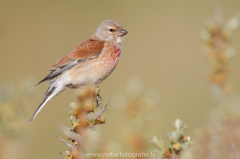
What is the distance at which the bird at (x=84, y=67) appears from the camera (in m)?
3.41

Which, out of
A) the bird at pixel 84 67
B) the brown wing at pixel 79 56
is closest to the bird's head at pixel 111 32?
the bird at pixel 84 67

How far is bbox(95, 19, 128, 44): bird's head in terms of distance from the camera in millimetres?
3881

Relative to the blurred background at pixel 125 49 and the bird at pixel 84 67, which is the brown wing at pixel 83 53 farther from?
the blurred background at pixel 125 49

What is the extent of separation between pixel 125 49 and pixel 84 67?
196 inches

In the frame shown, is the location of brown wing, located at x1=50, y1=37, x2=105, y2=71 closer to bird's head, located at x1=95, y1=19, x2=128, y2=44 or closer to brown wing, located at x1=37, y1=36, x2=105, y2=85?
brown wing, located at x1=37, y1=36, x2=105, y2=85

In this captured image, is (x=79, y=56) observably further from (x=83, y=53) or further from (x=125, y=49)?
(x=125, y=49)

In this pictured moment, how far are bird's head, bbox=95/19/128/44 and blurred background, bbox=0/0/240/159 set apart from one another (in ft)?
3.83

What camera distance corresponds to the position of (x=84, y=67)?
351 cm

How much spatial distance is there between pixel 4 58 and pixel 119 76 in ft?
8.91

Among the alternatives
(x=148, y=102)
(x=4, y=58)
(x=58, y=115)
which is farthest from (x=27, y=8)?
(x=148, y=102)

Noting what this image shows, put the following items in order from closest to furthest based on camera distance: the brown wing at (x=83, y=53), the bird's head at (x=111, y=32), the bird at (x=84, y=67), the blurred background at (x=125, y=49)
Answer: the bird at (x=84, y=67) < the brown wing at (x=83, y=53) < the bird's head at (x=111, y=32) < the blurred background at (x=125, y=49)

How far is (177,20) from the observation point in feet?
32.1

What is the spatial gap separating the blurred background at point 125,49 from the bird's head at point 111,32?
3.83 ft

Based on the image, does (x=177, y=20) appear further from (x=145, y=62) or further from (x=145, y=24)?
(x=145, y=62)
